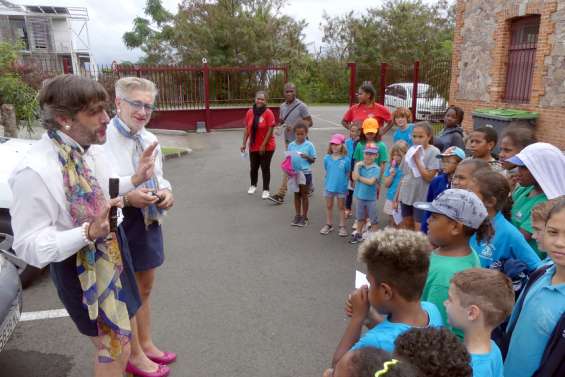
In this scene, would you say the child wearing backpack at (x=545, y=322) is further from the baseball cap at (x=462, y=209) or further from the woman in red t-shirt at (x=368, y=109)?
the woman in red t-shirt at (x=368, y=109)

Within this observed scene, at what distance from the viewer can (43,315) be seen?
3773mm

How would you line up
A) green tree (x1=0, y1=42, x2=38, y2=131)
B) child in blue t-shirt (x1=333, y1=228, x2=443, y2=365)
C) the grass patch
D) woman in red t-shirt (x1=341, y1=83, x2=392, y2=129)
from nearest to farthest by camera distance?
1. child in blue t-shirt (x1=333, y1=228, x2=443, y2=365)
2. woman in red t-shirt (x1=341, y1=83, x2=392, y2=129)
3. green tree (x1=0, y1=42, x2=38, y2=131)
4. the grass patch

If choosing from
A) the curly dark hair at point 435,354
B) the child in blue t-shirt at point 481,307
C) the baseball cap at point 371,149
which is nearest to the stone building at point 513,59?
the baseball cap at point 371,149

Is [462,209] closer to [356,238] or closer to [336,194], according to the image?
[356,238]

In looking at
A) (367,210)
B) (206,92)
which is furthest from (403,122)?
(206,92)

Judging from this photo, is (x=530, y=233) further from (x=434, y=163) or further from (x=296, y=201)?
(x=296, y=201)

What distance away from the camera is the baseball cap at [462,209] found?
2232 millimetres

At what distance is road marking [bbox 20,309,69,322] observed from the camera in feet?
12.2

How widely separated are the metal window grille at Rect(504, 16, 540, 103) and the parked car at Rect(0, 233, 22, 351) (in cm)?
1056

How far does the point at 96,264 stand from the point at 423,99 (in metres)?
14.9

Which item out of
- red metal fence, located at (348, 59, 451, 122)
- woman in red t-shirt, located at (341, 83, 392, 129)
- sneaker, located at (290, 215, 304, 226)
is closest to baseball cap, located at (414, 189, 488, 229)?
sneaker, located at (290, 215, 304, 226)

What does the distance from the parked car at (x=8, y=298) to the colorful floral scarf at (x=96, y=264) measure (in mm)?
920

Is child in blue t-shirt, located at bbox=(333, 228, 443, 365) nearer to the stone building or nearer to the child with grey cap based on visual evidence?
the child with grey cap

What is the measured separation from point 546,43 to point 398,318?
385 inches
